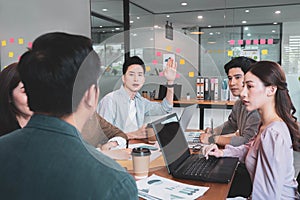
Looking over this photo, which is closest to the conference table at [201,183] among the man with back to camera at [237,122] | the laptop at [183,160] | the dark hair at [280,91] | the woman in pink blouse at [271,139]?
the laptop at [183,160]

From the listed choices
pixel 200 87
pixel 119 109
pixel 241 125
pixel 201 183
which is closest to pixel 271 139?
pixel 201 183

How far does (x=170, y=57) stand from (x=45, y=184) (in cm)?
126

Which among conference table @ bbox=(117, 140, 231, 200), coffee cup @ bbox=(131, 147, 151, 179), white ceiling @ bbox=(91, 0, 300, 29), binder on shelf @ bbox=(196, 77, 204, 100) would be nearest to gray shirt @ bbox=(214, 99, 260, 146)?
conference table @ bbox=(117, 140, 231, 200)

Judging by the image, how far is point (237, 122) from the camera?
245 cm

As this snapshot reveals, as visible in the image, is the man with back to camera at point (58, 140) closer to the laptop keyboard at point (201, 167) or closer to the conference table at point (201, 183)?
the conference table at point (201, 183)

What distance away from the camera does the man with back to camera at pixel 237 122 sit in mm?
2043

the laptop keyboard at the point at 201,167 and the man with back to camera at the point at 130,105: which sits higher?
the man with back to camera at the point at 130,105

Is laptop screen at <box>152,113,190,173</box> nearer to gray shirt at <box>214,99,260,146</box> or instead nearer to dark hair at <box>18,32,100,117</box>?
gray shirt at <box>214,99,260,146</box>

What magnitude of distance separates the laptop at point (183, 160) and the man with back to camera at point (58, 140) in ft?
2.40

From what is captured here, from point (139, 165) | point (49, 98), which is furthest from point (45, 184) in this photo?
point (139, 165)

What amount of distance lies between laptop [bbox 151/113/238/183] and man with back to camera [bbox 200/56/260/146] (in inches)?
16.5

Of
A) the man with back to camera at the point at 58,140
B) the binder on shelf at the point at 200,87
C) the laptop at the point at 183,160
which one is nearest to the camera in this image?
the man with back to camera at the point at 58,140

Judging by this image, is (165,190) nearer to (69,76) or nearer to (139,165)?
(139,165)

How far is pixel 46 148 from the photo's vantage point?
23.1 inches
